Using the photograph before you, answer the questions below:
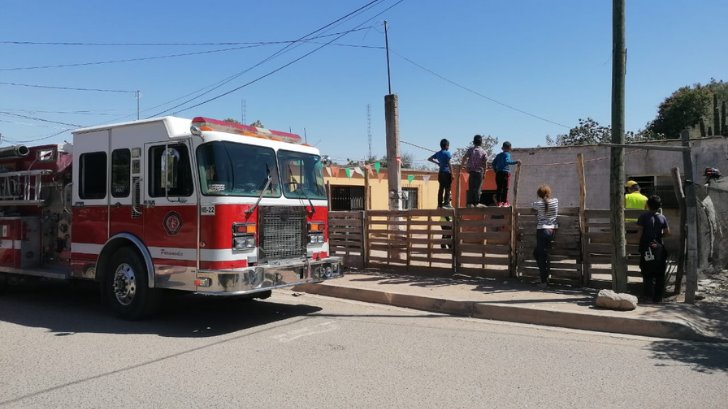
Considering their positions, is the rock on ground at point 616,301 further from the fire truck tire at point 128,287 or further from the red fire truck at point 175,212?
the fire truck tire at point 128,287

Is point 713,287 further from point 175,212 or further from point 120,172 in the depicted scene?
point 120,172

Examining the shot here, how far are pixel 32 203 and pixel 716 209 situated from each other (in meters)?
11.3

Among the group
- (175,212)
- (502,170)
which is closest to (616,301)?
(502,170)

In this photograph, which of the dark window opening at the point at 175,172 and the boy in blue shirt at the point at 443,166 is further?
the boy in blue shirt at the point at 443,166

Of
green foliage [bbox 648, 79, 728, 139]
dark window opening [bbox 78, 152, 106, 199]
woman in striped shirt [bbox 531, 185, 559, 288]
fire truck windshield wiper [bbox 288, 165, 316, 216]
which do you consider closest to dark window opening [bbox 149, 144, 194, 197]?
dark window opening [bbox 78, 152, 106, 199]

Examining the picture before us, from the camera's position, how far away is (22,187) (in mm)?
9320

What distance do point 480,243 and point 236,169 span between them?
16.7 ft

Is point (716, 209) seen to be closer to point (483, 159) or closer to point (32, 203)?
point (483, 159)

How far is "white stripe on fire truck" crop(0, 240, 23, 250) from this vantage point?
9016 mm

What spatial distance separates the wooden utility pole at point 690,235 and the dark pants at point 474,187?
417 cm

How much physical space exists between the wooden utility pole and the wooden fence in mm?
831

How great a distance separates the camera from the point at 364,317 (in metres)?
8.01

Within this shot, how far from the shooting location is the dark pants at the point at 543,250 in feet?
29.6

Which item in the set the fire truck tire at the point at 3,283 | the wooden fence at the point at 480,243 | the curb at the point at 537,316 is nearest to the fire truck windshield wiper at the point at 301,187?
the curb at the point at 537,316
